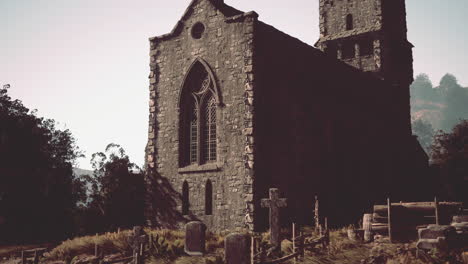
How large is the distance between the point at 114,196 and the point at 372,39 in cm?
1924

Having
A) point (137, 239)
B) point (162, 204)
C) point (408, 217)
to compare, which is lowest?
point (137, 239)

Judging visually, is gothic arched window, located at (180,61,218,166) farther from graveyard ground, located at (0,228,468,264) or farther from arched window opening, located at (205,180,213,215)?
graveyard ground, located at (0,228,468,264)

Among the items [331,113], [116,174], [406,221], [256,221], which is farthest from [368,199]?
[116,174]

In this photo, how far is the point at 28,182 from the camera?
3023 cm

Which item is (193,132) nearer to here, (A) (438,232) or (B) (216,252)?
(B) (216,252)

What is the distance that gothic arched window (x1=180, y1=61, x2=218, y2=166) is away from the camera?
68.0ft

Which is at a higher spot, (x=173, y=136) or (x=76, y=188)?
(x=173, y=136)

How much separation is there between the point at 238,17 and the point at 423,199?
1835 centimetres

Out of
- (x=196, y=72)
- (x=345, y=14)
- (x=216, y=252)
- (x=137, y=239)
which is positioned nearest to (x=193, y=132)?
(x=196, y=72)

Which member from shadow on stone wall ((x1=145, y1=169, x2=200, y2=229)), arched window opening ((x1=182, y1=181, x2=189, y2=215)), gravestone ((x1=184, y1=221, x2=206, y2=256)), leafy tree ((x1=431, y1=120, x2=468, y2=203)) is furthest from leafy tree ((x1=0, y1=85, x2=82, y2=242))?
leafy tree ((x1=431, y1=120, x2=468, y2=203))

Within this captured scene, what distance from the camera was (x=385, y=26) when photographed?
3162 cm

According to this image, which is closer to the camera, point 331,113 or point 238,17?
point 238,17

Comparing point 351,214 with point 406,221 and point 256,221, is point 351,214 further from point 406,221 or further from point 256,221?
point 406,221

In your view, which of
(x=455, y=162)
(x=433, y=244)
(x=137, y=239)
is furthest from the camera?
(x=455, y=162)
